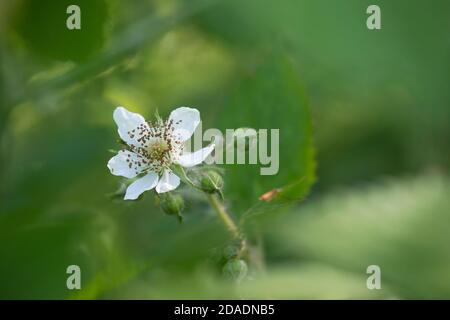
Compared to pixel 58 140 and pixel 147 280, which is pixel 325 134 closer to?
pixel 58 140

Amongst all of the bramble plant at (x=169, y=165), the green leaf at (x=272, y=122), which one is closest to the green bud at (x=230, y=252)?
the bramble plant at (x=169, y=165)

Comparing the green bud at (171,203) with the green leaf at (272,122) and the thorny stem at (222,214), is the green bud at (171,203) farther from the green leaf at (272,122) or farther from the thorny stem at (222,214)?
the green leaf at (272,122)

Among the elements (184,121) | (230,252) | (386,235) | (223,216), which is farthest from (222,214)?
(386,235)

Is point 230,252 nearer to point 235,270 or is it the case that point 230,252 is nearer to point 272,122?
A: point 235,270

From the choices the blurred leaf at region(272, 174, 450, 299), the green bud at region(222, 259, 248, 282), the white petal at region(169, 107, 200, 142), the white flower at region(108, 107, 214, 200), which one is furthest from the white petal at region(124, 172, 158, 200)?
the blurred leaf at region(272, 174, 450, 299)

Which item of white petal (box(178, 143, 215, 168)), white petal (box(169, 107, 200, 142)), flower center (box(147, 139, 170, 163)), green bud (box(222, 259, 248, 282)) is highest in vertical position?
Result: white petal (box(169, 107, 200, 142))

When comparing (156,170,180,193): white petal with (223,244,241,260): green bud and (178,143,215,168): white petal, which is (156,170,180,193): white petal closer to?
(178,143,215,168): white petal
